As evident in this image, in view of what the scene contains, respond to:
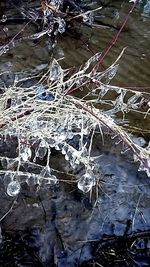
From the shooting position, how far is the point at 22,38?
372 cm

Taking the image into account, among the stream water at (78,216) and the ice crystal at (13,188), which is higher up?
the ice crystal at (13,188)

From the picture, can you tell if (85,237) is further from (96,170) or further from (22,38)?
(22,38)

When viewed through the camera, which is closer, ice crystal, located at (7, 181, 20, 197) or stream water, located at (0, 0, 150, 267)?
stream water, located at (0, 0, 150, 267)

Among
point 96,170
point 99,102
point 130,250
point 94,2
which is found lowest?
point 130,250

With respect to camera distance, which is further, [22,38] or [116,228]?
[22,38]

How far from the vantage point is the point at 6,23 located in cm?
386

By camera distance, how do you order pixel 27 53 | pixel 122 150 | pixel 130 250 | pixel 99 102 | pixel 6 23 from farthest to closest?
pixel 6 23 → pixel 27 53 → pixel 99 102 → pixel 122 150 → pixel 130 250

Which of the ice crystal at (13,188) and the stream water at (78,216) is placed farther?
the ice crystal at (13,188)

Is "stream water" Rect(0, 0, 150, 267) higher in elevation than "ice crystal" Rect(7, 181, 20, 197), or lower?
lower

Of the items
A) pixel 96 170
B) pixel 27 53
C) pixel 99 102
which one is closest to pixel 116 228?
pixel 96 170

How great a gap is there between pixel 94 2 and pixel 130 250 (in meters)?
2.28

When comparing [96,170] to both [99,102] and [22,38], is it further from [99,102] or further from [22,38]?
[22,38]

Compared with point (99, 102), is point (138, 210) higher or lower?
lower

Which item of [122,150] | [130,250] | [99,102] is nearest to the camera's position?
[130,250]
